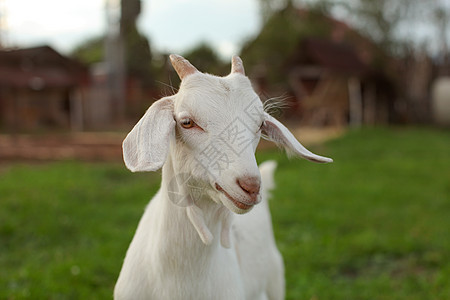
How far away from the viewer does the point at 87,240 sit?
4254 mm

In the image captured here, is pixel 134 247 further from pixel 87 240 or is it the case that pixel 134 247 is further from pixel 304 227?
pixel 304 227

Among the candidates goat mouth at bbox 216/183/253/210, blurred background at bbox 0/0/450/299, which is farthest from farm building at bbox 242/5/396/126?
goat mouth at bbox 216/183/253/210

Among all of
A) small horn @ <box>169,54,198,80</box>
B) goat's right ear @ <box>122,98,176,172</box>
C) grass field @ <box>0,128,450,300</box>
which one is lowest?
grass field @ <box>0,128,450,300</box>

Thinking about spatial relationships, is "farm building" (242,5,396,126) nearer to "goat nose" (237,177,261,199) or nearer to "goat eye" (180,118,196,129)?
"goat eye" (180,118,196,129)

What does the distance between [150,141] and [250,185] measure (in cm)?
35

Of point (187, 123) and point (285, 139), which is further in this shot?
point (285, 139)

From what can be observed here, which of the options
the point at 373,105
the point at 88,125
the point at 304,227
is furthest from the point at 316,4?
the point at 304,227

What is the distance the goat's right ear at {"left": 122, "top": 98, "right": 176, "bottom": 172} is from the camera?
1442mm

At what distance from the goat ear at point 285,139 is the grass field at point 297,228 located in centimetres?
202

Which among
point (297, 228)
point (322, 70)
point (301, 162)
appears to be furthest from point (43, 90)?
point (297, 228)

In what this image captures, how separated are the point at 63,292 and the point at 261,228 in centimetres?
155

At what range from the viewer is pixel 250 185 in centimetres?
145

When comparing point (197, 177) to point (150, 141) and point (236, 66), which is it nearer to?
point (150, 141)

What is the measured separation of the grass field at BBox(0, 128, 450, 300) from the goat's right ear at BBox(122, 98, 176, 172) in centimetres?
202
